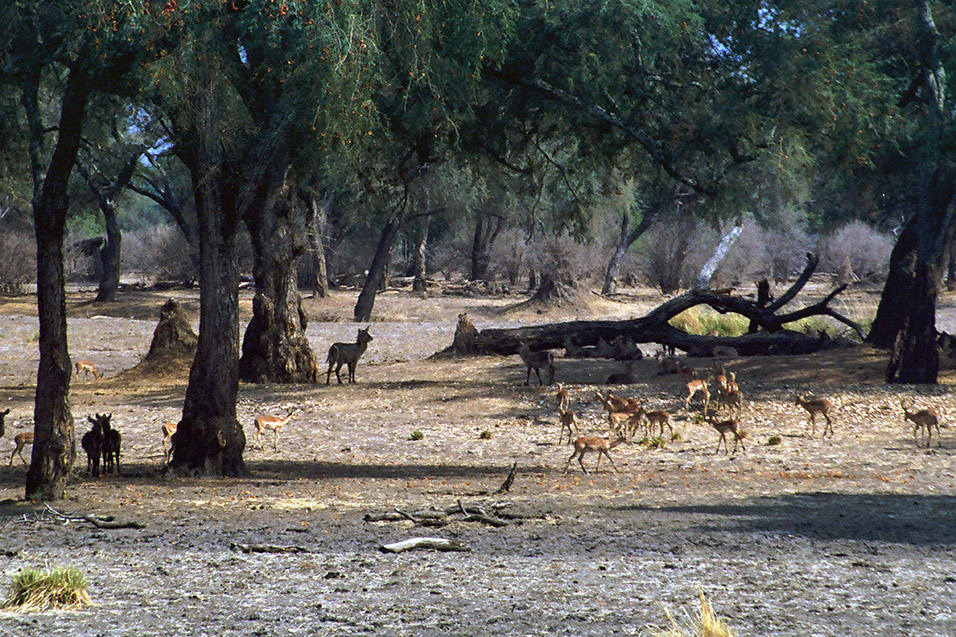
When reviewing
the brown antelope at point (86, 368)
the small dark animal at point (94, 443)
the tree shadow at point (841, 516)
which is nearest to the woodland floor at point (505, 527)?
the tree shadow at point (841, 516)

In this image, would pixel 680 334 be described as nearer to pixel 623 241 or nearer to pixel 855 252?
pixel 623 241

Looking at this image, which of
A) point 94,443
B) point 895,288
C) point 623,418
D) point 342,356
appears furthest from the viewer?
point 895,288

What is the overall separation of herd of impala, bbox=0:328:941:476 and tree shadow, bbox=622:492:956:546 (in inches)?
88.2

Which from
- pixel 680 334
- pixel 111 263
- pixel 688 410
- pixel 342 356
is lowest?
pixel 688 410

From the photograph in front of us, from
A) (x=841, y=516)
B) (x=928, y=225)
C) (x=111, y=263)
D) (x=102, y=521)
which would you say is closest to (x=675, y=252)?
(x=111, y=263)

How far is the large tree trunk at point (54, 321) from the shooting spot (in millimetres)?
10008

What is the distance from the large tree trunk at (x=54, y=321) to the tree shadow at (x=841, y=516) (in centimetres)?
529

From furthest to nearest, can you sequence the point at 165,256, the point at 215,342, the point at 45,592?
the point at 165,256 → the point at 215,342 → the point at 45,592

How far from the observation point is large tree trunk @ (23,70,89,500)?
10008mm

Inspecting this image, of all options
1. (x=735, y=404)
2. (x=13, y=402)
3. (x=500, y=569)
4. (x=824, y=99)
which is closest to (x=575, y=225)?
(x=735, y=404)

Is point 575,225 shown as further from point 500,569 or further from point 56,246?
point 500,569

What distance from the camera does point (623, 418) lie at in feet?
51.4

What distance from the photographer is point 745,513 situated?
33.1ft

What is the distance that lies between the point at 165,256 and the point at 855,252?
37.0 m
